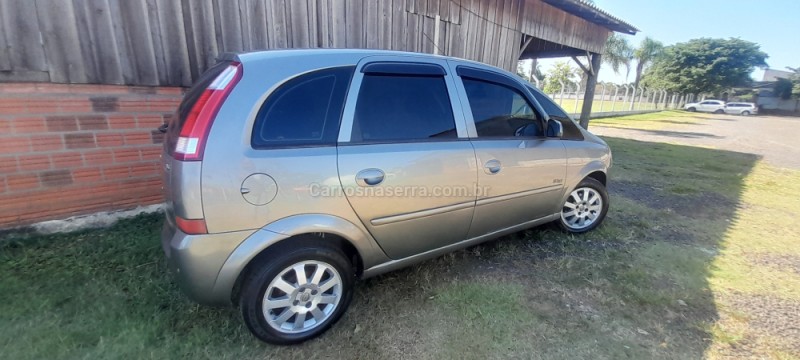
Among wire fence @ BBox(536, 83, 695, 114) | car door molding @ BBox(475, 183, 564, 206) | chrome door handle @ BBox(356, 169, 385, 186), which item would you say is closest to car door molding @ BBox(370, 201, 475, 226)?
car door molding @ BBox(475, 183, 564, 206)

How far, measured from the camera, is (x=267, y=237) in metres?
1.87

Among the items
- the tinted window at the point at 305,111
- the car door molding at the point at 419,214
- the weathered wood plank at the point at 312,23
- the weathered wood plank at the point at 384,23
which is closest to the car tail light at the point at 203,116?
the tinted window at the point at 305,111

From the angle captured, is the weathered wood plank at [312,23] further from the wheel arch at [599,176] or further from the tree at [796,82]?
the tree at [796,82]

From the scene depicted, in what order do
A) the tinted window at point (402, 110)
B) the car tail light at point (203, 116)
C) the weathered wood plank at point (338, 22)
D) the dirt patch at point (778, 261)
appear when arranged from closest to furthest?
the car tail light at point (203, 116)
the tinted window at point (402, 110)
the dirt patch at point (778, 261)
the weathered wood plank at point (338, 22)

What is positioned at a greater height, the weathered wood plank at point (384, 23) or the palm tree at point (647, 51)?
the palm tree at point (647, 51)

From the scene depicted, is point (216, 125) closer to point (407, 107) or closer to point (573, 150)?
point (407, 107)

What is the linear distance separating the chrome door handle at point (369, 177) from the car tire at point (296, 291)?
1.43 feet

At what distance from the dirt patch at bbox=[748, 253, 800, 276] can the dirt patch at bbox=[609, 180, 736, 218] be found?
Result: 104cm

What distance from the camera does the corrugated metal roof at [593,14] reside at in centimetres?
761

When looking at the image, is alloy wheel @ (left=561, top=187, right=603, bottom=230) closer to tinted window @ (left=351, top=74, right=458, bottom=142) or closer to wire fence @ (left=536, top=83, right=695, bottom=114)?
tinted window @ (left=351, top=74, right=458, bottom=142)

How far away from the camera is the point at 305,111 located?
1975mm

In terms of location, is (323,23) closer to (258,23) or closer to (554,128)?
(258,23)

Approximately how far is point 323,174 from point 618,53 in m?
47.0

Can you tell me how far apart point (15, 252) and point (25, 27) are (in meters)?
1.84
